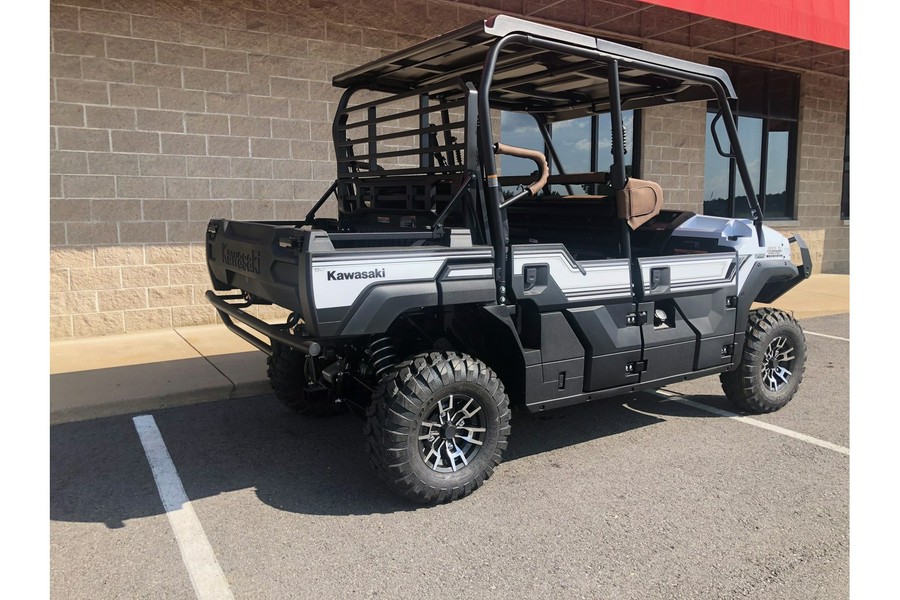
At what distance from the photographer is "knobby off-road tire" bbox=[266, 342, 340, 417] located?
468cm

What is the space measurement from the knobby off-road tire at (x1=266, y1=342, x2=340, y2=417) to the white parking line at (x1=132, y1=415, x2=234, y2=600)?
811mm

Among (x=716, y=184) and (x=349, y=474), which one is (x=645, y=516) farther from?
(x=716, y=184)

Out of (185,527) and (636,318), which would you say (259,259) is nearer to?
(185,527)

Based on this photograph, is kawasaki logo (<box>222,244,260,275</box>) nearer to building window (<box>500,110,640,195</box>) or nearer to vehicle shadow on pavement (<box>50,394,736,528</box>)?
vehicle shadow on pavement (<box>50,394,736,528</box>)

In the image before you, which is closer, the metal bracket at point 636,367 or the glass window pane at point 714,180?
the metal bracket at point 636,367

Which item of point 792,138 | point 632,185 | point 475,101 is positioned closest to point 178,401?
point 475,101

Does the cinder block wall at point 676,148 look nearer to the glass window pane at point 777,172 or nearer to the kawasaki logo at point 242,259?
the glass window pane at point 777,172

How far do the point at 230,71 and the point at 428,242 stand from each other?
489cm

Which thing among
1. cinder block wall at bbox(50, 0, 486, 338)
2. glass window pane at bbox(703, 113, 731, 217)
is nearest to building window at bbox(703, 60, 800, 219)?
glass window pane at bbox(703, 113, 731, 217)

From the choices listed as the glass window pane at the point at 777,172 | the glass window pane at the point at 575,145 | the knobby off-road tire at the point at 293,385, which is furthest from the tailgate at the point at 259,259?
the glass window pane at the point at 777,172

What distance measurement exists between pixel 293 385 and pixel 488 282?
6.07ft

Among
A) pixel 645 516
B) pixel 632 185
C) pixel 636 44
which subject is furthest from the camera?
pixel 636 44

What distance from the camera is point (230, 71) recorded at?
24.4 ft

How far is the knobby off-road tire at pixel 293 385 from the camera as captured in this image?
4676mm
